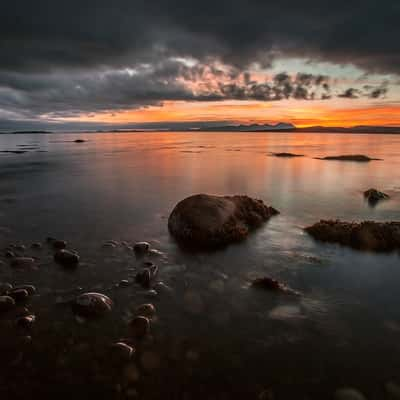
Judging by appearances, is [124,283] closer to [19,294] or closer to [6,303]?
[19,294]

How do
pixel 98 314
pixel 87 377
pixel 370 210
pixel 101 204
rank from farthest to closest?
pixel 101 204 → pixel 370 210 → pixel 98 314 → pixel 87 377

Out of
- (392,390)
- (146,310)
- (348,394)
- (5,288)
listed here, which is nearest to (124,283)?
(146,310)

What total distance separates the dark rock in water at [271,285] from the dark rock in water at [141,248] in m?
3.43

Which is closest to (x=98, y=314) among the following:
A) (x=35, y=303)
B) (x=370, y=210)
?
(x=35, y=303)

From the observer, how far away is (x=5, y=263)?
7.59 m

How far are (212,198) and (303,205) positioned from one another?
6172 millimetres

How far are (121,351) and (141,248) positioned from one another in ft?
13.9

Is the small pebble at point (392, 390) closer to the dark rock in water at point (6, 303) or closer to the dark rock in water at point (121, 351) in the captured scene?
the dark rock in water at point (121, 351)

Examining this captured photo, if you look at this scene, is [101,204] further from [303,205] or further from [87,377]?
[87,377]

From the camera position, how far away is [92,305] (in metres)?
5.68

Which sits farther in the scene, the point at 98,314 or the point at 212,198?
the point at 212,198

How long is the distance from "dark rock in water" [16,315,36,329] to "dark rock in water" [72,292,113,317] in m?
0.72

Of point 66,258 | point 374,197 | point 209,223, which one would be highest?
point 209,223

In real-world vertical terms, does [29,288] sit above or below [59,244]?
above
